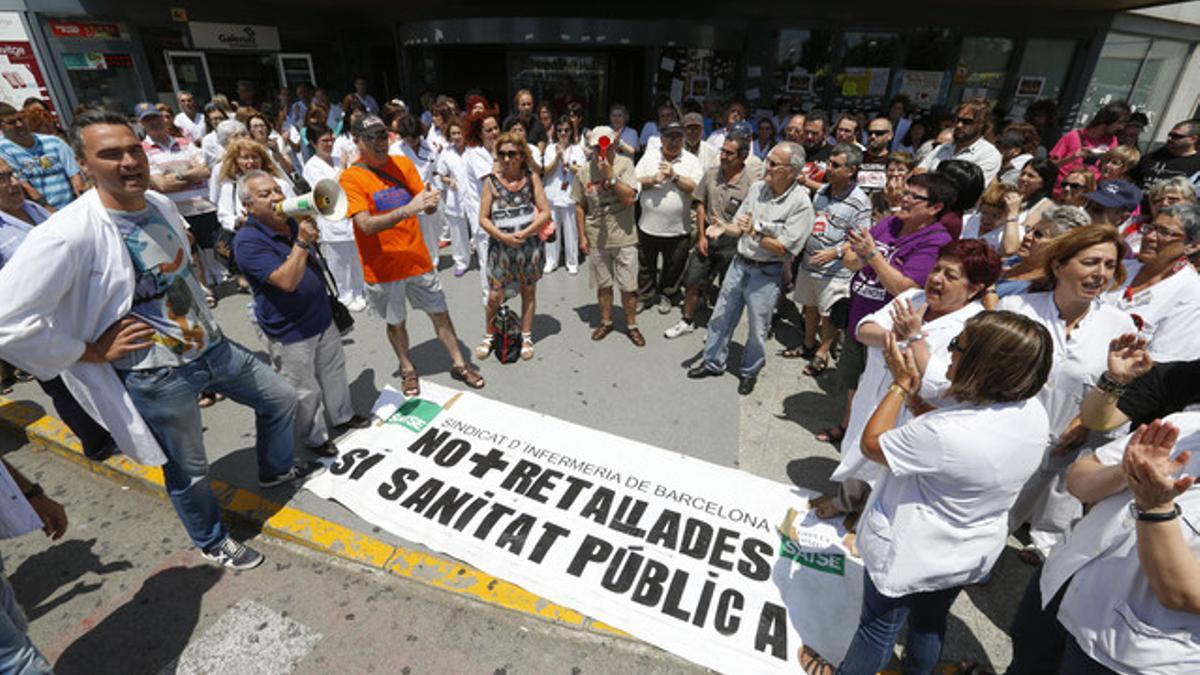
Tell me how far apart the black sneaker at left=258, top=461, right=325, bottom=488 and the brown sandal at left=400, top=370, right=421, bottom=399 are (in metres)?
0.90

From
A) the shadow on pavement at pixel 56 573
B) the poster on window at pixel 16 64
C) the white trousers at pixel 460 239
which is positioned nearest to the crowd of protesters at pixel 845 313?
the shadow on pavement at pixel 56 573

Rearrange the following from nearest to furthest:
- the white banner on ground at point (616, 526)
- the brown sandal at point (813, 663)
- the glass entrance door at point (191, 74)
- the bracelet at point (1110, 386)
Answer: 1. the bracelet at point (1110, 386)
2. the brown sandal at point (813, 663)
3. the white banner on ground at point (616, 526)
4. the glass entrance door at point (191, 74)

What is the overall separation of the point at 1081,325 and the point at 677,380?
2.79 meters

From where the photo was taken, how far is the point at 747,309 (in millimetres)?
4395

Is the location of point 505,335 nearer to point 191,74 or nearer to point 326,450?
point 326,450

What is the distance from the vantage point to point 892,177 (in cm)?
448

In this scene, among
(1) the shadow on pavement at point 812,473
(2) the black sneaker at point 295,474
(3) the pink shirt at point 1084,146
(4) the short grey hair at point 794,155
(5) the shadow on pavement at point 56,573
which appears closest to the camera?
(5) the shadow on pavement at point 56,573

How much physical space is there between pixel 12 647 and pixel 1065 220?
5.10 metres

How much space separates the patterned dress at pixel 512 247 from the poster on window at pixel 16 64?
11.0 metres

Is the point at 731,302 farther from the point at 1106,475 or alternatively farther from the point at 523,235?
the point at 1106,475

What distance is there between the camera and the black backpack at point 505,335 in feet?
16.3

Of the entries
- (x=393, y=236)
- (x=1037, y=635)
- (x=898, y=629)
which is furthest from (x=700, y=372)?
(x=1037, y=635)

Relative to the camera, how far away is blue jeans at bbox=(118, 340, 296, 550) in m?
2.57

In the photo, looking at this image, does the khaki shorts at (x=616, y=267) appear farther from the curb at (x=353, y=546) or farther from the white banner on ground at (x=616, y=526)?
the curb at (x=353, y=546)
